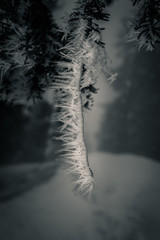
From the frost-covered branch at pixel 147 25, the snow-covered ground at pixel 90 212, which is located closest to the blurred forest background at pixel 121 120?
the snow-covered ground at pixel 90 212

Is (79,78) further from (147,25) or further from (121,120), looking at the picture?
(121,120)

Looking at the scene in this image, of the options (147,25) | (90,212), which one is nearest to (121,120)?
(90,212)

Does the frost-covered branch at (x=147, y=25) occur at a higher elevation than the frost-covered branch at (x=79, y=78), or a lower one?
higher

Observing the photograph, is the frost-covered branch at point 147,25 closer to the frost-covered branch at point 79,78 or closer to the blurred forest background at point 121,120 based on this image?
the frost-covered branch at point 79,78

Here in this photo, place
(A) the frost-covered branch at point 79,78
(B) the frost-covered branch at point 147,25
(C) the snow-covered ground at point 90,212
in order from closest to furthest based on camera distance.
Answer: (A) the frost-covered branch at point 79,78 < (B) the frost-covered branch at point 147,25 < (C) the snow-covered ground at point 90,212

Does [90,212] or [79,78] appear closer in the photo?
Result: [79,78]

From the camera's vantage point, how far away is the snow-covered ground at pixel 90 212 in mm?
3160

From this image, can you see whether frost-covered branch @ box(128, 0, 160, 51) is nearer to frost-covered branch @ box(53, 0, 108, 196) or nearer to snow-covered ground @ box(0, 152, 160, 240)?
frost-covered branch @ box(53, 0, 108, 196)

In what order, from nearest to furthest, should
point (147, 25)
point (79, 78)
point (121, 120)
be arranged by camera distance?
point (79, 78), point (147, 25), point (121, 120)

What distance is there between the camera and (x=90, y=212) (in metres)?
3.74

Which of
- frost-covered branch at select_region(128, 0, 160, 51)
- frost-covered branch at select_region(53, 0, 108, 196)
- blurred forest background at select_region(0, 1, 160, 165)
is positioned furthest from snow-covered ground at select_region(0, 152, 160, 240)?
blurred forest background at select_region(0, 1, 160, 165)

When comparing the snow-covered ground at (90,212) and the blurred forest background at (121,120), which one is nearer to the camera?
the snow-covered ground at (90,212)

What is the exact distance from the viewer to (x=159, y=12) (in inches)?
65.3

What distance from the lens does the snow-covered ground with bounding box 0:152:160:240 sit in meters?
3.16
